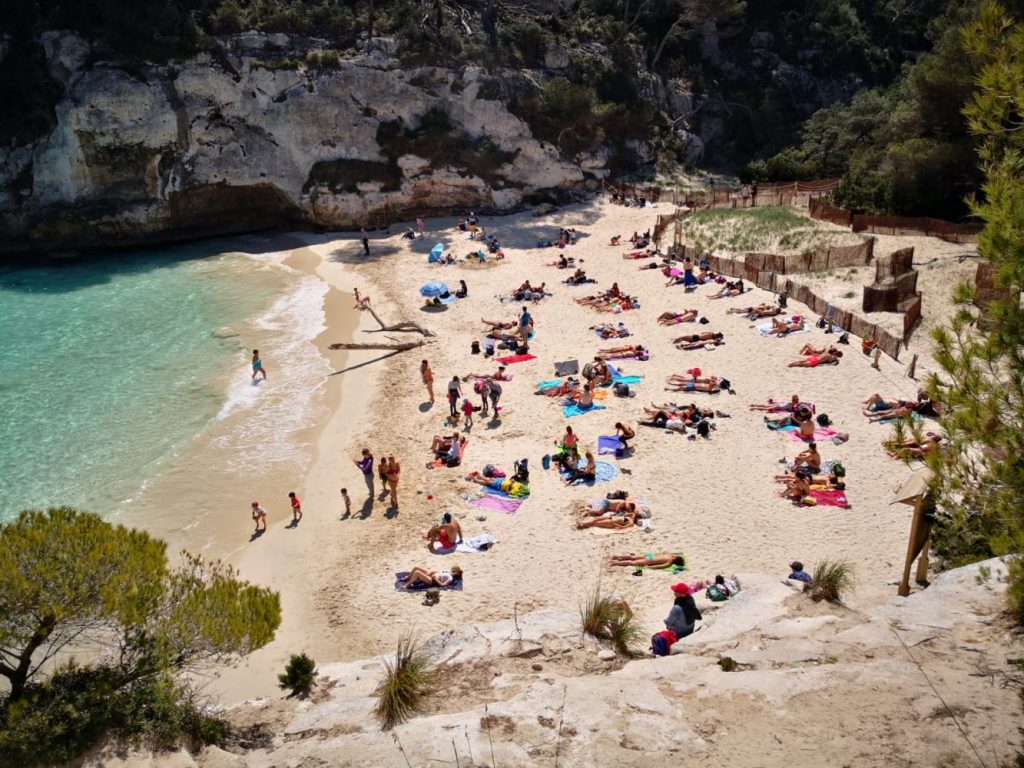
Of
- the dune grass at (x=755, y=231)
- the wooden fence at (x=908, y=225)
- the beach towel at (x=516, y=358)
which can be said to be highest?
the wooden fence at (x=908, y=225)

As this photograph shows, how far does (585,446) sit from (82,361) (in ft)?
A: 57.2

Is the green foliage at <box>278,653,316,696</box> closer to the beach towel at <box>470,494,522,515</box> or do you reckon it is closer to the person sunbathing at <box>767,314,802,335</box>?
the beach towel at <box>470,494,522,515</box>

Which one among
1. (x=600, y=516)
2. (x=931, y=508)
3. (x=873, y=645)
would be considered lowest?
(x=600, y=516)

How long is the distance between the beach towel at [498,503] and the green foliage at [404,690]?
5.76 metres

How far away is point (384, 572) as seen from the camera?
1306cm

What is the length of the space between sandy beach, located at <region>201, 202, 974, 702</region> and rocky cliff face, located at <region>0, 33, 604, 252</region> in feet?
49.7

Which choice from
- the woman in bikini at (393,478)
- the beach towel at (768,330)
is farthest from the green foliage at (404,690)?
the beach towel at (768,330)

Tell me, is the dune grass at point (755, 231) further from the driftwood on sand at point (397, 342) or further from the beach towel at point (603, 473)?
the beach towel at point (603, 473)

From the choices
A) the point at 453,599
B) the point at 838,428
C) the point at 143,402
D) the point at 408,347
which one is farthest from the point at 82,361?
the point at 838,428

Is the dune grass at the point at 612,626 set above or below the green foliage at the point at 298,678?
above

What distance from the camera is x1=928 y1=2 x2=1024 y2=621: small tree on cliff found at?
5820 mm

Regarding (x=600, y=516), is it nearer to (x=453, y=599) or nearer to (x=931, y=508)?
(x=453, y=599)

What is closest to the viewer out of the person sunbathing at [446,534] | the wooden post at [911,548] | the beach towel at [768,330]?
the wooden post at [911,548]

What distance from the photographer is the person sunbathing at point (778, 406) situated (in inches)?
662
